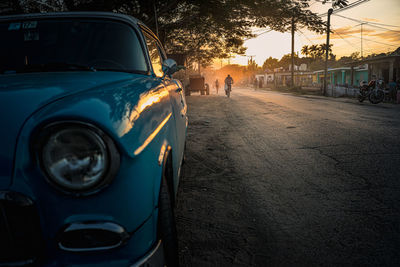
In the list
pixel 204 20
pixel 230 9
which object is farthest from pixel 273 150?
pixel 204 20

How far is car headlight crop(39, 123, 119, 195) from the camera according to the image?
0.98 metres

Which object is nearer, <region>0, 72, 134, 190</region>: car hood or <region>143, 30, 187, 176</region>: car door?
<region>0, 72, 134, 190</region>: car hood

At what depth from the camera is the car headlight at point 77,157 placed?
3.23ft

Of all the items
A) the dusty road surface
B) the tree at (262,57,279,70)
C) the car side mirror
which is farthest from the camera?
the tree at (262,57,279,70)

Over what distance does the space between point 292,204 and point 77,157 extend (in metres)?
2.19

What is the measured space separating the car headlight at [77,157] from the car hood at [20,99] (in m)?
0.13

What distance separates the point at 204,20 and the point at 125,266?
14.5 meters

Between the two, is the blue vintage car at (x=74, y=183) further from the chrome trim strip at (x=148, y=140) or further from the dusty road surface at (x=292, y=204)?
the dusty road surface at (x=292, y=204)

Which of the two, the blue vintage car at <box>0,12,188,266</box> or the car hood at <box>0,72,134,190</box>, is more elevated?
the car hood at <box>0,72,134,190</box>

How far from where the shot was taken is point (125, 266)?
39.9 inches

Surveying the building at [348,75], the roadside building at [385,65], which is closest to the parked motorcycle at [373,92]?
the roadside building at [385,65]

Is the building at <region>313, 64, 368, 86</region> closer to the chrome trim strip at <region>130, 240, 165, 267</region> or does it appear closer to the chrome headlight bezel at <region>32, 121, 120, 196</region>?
the chrome trim strip at <region>130, 240, 165, 267</region>

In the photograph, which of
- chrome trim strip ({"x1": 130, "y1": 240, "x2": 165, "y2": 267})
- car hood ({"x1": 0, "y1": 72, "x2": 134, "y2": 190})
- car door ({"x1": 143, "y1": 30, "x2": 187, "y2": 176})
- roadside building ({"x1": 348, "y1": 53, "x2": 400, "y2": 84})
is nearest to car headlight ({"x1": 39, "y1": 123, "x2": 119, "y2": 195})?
car hood ({"x1": 0, "y1": 72, "x2": 134, "y2": 190})

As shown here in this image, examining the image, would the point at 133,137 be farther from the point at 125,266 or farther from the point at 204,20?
the point at 204,20
